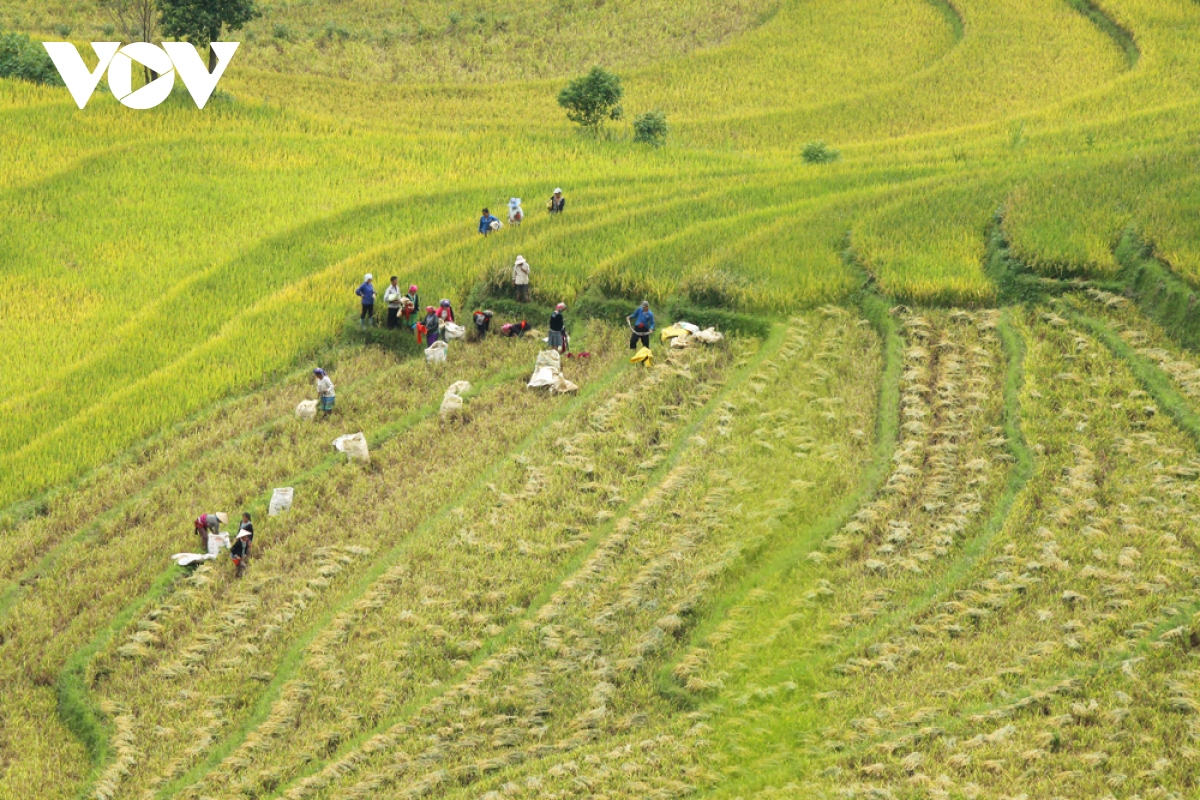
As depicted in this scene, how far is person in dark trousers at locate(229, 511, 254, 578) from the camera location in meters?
18.3

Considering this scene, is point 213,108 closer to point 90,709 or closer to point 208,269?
point 208,269

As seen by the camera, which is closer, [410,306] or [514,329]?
[514,329]

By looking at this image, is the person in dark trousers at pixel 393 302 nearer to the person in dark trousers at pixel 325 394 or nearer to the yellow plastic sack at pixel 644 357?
the person in dark trousers at pixel 325 394

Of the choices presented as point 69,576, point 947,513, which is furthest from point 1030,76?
point 69,576

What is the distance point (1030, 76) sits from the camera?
4216 cm

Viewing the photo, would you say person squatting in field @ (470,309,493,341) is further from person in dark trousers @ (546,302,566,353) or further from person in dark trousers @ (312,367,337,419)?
person in dark trousers @ (312,367,337,419)

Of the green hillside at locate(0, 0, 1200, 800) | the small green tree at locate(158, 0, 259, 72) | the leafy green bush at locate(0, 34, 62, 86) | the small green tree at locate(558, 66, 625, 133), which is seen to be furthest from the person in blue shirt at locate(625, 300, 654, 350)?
the leafy green bush at locate(0, 34, 62, 86)

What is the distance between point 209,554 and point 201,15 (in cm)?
2615

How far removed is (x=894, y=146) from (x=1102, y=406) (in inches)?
698

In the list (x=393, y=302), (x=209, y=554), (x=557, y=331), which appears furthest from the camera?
(x=393, y=302)

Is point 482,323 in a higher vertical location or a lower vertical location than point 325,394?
higher

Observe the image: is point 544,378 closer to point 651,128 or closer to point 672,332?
point 672,332

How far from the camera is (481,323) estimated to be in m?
23.7

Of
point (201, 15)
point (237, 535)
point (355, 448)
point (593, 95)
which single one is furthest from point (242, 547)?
point (201, 15)
